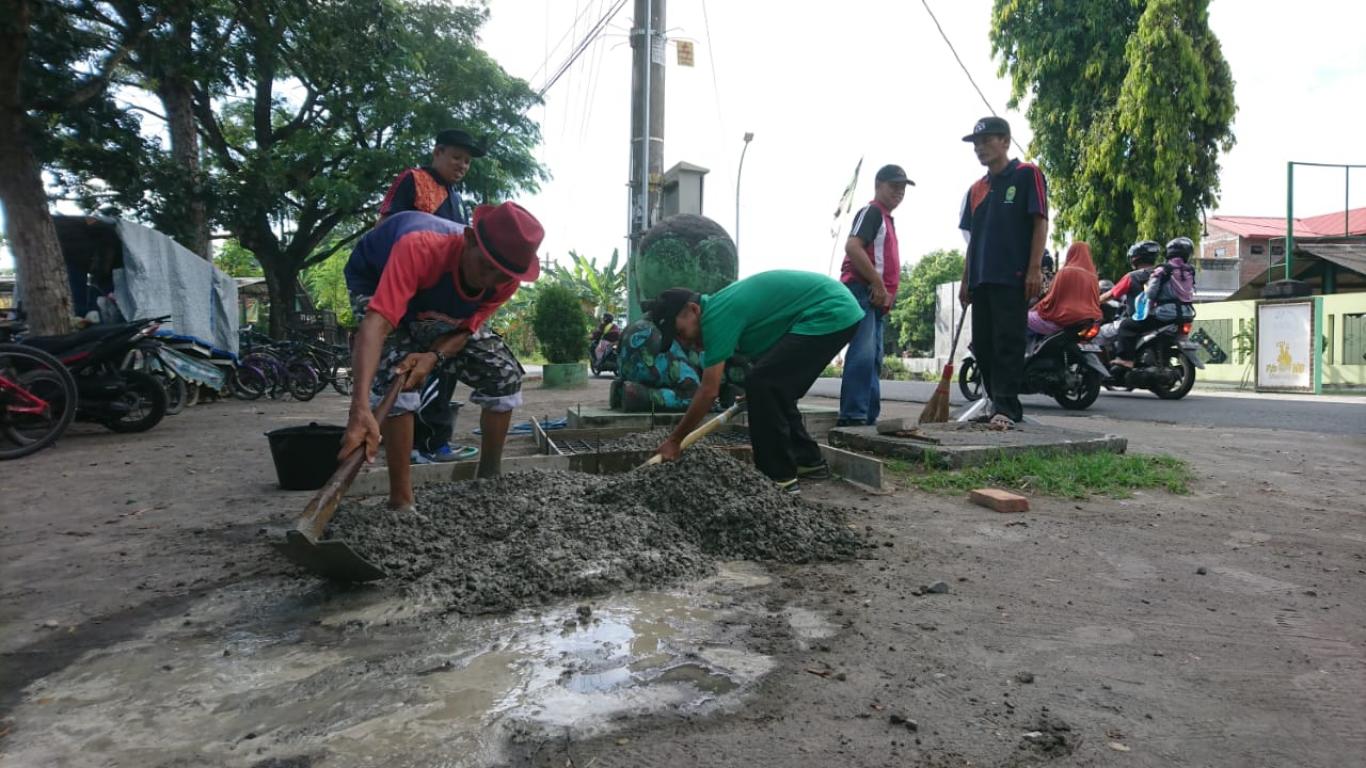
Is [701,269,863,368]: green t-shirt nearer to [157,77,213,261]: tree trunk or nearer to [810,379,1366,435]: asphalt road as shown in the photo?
[810,379,1366,435]: asphalt road

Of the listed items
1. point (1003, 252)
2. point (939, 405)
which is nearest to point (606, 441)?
point (939, 405)

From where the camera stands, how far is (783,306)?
12.1ft

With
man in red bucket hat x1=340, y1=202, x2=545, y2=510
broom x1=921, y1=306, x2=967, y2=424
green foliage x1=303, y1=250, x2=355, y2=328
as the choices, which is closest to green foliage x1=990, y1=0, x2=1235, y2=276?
broom x1=921, y1=306, x2=967, y2=424

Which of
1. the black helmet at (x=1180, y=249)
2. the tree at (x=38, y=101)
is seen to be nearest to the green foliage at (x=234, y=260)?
the tree at (x=38, y=101)

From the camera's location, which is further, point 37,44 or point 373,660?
point 37,44

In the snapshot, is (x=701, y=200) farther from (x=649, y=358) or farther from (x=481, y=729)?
(x=481, y=729)

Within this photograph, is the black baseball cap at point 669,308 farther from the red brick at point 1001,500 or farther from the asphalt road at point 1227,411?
the asphalt road at point 1227,411

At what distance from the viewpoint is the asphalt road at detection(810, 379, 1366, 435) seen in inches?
246

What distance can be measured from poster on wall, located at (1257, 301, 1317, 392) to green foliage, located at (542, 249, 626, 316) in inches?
631

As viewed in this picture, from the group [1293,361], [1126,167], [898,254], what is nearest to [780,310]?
[898,254]

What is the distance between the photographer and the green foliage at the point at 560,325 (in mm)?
13953

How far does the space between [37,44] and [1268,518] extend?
1202 cm

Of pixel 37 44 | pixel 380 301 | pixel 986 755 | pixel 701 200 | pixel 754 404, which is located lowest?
pixel 986 755

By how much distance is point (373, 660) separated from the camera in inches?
69.7
